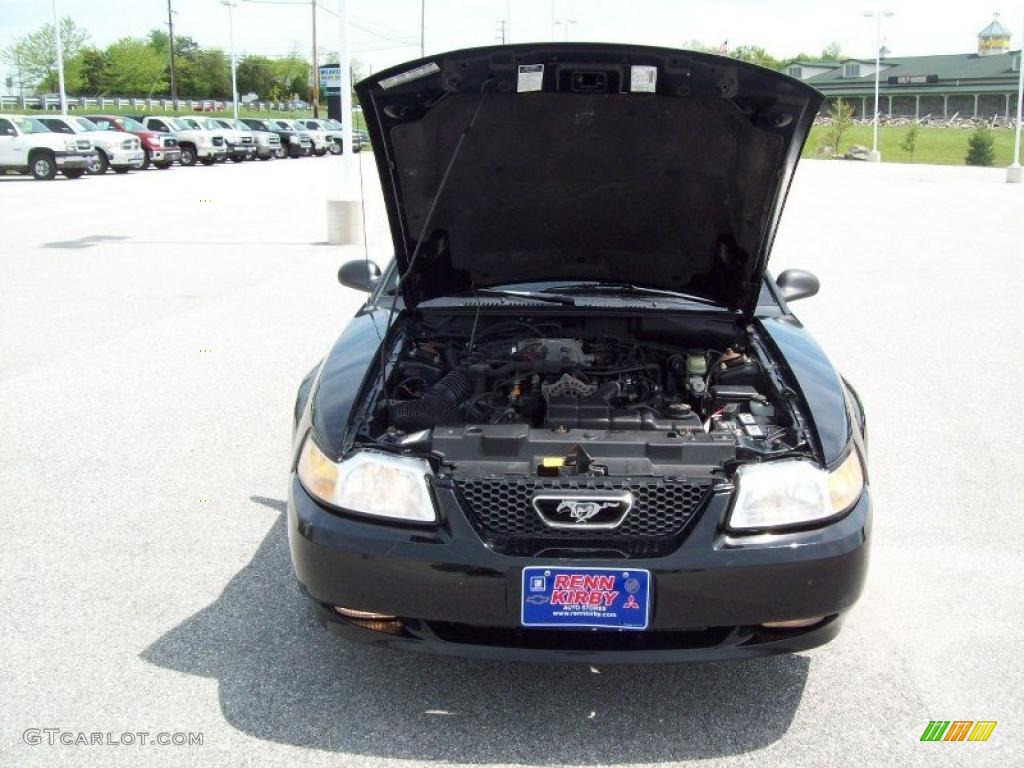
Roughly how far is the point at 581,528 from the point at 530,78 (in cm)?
157

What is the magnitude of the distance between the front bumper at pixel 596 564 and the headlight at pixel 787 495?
43 mm

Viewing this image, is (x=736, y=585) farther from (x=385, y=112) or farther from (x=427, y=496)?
(x=385, y=112)

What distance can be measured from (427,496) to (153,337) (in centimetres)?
611

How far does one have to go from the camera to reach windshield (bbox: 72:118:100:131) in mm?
30125

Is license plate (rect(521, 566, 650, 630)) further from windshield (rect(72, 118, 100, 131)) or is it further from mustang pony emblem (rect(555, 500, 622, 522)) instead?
windshield (rect(72, 118, 100, 131))

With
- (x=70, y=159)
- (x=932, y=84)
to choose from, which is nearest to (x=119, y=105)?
(x=70, y=159)

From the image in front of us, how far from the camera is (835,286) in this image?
1115 cm

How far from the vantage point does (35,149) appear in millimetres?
26688

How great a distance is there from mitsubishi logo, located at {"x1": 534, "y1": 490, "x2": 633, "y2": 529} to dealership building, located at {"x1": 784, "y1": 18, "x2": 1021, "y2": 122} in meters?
88.3

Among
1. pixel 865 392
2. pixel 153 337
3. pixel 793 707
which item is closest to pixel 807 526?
pixel 793 707

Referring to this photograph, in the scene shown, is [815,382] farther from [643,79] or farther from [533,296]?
[533,296]

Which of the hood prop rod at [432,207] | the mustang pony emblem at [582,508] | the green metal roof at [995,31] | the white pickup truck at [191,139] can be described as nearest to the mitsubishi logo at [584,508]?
the mustang pony emblem at [582,508]

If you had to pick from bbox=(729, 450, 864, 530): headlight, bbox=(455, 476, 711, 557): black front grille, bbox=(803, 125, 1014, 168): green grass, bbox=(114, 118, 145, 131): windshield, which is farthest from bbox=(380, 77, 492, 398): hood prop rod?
bbox=(803, 125, 1014, 168): green grass

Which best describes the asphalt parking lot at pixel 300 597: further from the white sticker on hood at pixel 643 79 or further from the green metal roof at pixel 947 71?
the green metal roof at pixel 947 71
